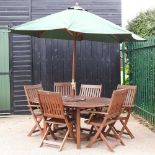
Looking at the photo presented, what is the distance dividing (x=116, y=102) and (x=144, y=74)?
2980 mm

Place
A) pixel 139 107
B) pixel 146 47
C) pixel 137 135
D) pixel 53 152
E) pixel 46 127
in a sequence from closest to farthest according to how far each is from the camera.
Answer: pixel 53 152, pixel 46 127, pixel 137 135, pixel 146 47, pixel 139 107

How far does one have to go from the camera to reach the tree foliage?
45.9 feet

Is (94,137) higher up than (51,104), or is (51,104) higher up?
(51,104)

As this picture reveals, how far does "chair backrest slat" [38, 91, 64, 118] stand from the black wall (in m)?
3.72

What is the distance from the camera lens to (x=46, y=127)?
8086mm

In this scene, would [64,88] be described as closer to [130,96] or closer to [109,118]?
[130,96]

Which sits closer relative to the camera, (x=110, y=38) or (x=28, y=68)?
(x=110, y=38)

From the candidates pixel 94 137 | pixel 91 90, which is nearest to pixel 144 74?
pixel 91 90

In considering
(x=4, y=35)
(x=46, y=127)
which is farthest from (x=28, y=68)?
(x=46, y=127)

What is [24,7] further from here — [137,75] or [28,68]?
[137,75]

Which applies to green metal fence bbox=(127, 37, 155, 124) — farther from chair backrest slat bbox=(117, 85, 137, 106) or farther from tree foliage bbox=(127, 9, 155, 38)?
tree foliage bbox=(127, 9, 155, 38)

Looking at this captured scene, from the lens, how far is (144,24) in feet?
47.4

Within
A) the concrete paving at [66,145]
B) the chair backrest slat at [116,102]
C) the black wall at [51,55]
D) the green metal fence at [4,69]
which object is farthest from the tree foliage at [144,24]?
the chair backrest slat at [116,102]

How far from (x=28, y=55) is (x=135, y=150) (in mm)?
4773
